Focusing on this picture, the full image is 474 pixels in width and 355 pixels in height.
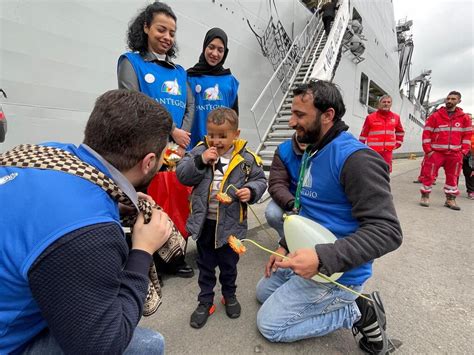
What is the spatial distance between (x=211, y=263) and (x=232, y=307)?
0.33 m

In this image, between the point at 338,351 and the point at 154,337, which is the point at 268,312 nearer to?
the point at 338,351

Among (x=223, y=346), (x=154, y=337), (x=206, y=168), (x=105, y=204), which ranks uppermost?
(x=105, y=204)

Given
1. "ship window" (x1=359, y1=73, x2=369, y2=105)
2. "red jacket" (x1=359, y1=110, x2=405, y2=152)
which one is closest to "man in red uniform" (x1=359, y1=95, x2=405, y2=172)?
"red jacket" (x1=359, y1=110, x2=405, y2=152)

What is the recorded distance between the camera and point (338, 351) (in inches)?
60.4

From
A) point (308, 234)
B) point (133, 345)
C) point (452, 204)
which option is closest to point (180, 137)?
point (308, 234)

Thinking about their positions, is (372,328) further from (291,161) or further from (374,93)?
(374,93)

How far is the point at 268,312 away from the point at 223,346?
0.32m

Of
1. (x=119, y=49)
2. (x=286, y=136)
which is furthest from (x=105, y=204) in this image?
(x=286, y=136)

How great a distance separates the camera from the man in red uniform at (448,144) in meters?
4.62

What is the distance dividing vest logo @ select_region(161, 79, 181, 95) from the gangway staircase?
8.81ft

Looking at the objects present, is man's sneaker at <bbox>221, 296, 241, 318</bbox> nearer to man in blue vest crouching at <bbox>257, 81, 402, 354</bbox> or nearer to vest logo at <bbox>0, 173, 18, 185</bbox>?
man in blue vest crouching at <bbox>257, 81, 402, 354</bbox>

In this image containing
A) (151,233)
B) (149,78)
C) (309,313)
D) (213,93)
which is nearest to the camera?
(151,233)

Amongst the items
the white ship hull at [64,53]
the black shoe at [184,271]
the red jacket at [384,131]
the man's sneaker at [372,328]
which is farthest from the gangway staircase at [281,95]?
the man's sneaker at [372,328]

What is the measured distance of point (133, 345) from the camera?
102cm
